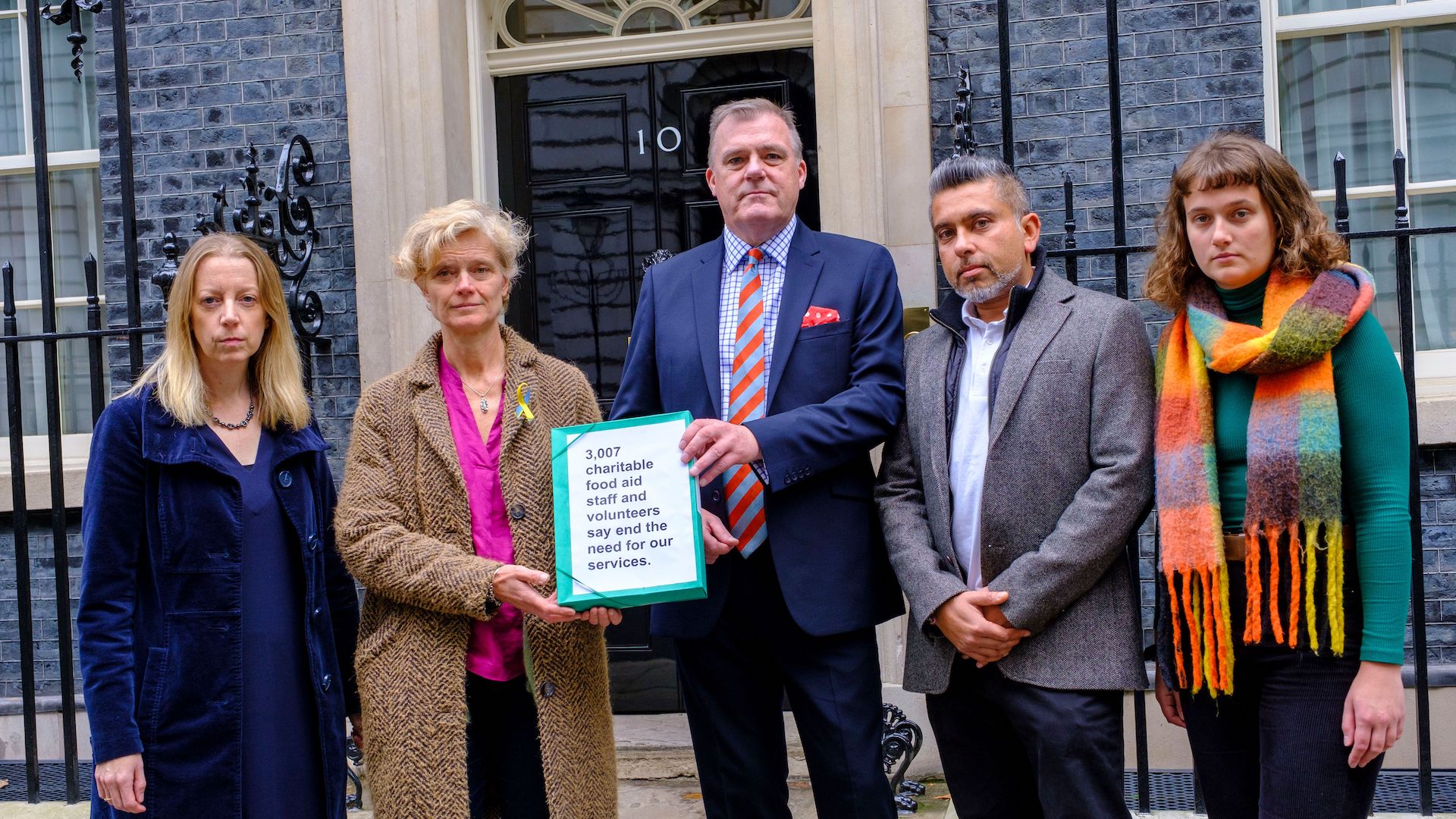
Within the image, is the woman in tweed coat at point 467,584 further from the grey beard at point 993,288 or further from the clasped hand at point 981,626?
the grey beard at point 993,288

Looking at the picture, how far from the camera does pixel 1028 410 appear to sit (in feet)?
8.95

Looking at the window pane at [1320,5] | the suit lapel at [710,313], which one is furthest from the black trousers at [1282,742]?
the window pane at [1320,5]

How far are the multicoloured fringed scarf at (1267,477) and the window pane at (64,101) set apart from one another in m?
5.52

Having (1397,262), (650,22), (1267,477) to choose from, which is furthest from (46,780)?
(1397,262)

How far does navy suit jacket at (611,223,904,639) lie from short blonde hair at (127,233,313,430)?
0.77 meters

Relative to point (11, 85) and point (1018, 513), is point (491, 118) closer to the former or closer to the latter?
point (11, 85)

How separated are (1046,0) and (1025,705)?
11.0 ft

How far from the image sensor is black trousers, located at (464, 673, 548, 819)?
2.91 meters

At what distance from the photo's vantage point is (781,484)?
111 inches

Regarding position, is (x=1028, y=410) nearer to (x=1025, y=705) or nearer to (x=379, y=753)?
(x=1025, y=705)

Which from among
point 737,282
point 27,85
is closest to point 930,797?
point 737,282

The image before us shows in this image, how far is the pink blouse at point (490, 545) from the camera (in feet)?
9.48

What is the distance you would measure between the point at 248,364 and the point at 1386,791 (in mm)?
3890

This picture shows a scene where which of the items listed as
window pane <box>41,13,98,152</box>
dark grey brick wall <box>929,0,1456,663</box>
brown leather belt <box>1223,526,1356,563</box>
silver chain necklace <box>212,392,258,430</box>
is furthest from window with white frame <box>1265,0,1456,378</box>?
window pane <box>41,13,98,152</box>
